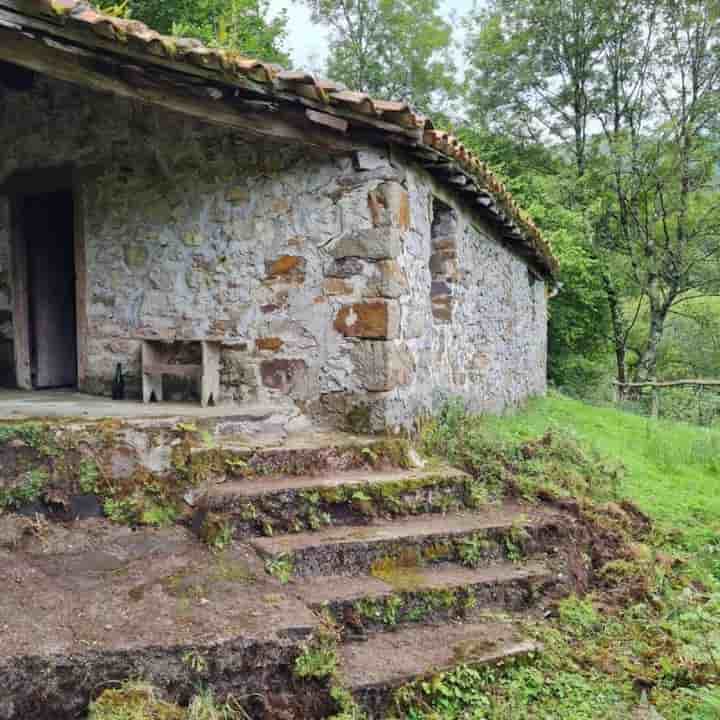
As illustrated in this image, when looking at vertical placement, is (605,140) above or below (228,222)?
above

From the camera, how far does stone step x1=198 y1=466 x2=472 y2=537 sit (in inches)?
136

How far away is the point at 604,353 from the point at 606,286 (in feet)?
6.34

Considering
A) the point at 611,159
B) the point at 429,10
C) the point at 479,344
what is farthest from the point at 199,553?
the point at 429,10

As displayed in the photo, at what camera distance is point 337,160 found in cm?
438

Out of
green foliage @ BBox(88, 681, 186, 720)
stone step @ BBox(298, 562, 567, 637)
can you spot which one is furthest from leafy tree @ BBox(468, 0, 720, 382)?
green foliage @ BBox(88, 681, 186, 720)

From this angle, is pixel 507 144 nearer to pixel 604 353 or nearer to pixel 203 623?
pixel 604 353

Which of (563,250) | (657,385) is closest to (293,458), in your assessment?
(657,385)

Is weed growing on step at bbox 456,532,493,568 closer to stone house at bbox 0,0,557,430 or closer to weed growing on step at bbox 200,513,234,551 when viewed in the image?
stone house at bbox 0,0,557,430

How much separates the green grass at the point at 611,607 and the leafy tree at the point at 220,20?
7.95 meters

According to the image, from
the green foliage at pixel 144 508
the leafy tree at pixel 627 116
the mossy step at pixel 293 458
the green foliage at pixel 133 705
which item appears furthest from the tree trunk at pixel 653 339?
the green foliage at pixel 133 705

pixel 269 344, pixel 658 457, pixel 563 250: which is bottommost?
pixel 658 457

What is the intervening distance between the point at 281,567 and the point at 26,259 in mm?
3815

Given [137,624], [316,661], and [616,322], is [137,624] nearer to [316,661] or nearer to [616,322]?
[316,661]

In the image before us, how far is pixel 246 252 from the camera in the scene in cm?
458
